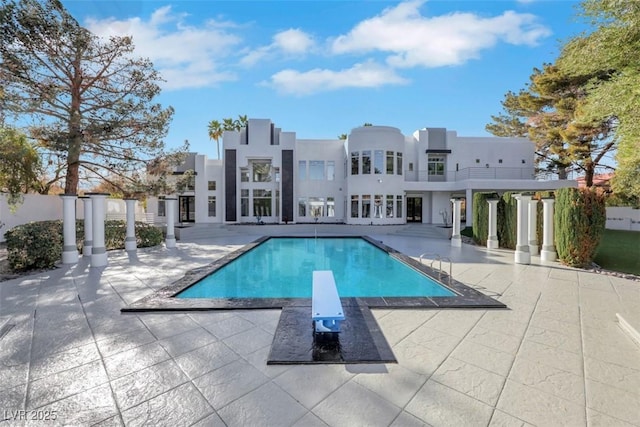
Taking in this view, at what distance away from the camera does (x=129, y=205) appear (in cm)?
1183

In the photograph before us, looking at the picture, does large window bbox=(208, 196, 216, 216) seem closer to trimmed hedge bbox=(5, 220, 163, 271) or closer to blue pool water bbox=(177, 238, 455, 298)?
blue pool water bbox=(177, 238, 455, 298)

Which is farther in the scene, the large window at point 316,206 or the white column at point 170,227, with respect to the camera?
the large window at point 316,206

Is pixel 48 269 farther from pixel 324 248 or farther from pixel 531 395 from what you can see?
pixel 531 395

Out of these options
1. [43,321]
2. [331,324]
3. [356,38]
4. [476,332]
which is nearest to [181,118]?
[356,38]

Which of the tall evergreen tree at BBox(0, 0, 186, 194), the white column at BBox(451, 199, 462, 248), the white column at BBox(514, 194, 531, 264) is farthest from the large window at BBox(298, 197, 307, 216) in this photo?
the white column at BBox(514, 194, 531, 264)

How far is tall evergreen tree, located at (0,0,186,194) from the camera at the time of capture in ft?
33.6

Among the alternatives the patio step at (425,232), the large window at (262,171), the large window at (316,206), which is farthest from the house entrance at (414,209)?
the large window at (262,171)

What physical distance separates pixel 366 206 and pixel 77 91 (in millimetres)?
17204

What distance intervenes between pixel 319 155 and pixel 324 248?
11740 mm

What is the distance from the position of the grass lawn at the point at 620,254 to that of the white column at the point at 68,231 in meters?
18.1

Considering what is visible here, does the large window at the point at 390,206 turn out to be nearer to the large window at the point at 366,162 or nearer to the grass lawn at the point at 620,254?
the large window at the point at 366,162

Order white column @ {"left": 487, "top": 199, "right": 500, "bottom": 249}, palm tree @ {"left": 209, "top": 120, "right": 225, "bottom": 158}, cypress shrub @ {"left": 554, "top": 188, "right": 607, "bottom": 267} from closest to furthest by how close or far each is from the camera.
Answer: cypress shrub @ {"left": 554, "top": 188, "right": 607, "bottom": 267}, white column @ {"left": 487, "top": 199, "right": 500, "bottom": 249}, palm tree @ {"left": 209, "top": 120, "right": 225, "bottom": 158}

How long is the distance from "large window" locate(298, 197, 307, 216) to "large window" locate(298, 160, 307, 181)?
171 cm

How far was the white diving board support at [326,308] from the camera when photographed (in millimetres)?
3432
